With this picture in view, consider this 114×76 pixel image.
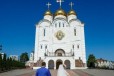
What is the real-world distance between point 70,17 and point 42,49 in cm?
1359

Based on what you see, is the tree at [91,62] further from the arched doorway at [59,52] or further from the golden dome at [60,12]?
the golden dome at [60,12]

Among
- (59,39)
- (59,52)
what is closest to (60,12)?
(59,39)

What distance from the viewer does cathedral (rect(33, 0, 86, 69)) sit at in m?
59.6

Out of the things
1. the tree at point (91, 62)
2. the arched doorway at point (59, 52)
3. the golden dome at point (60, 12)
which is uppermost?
the golden dome at point (60, 12)

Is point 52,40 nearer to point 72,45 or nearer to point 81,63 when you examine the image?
point 72,45

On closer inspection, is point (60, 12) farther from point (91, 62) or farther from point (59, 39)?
point (91, 62)

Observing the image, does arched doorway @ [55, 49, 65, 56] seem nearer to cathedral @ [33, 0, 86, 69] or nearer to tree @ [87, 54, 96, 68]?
cathedral @ [33, 0, 86, 69]

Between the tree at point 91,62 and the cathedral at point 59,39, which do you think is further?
the tree at point 91,62

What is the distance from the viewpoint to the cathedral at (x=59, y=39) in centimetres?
5962

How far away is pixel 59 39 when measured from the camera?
6238 centimetres

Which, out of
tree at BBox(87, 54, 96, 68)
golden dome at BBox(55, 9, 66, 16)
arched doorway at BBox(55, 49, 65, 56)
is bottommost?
tree at BBox(87, 54, 96, 68)

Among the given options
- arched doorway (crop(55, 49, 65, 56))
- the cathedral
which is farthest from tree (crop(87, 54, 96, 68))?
arched doorway (crop(55, 49, 65, 56))

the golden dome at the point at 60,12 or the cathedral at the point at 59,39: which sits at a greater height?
the golden dome at the point at 60,12

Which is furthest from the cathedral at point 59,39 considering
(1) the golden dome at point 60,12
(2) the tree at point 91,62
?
(2) the tree at point 91,62
